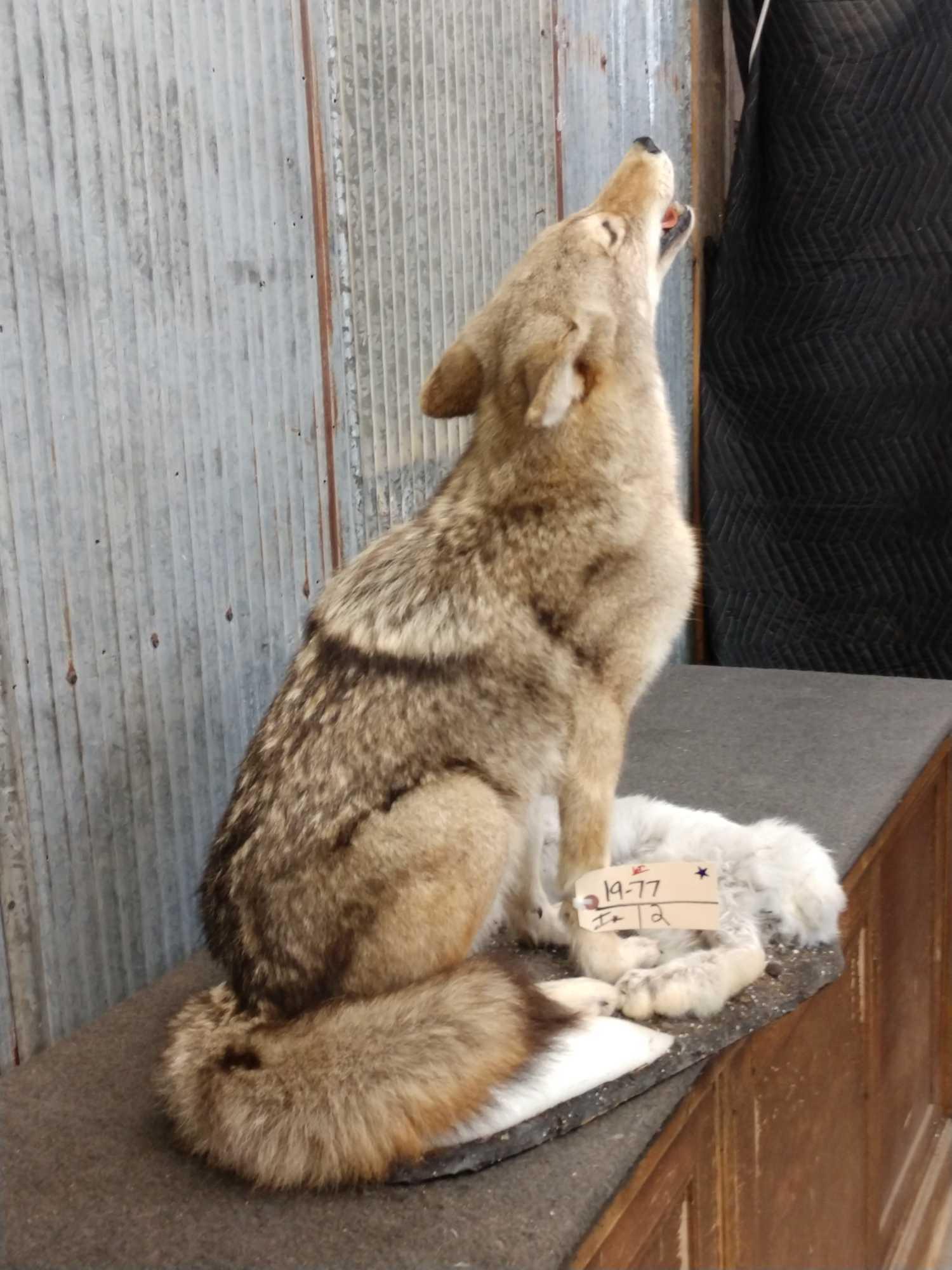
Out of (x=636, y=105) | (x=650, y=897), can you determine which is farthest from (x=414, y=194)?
(x=650, y=897)

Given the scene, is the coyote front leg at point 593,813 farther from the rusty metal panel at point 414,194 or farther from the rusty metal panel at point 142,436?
the rusty metal panel at point 414,194

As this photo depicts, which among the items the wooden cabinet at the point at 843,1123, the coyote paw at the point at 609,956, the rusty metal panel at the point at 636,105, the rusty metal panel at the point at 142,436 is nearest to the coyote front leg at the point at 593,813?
the coyote paw at the point at 609,956

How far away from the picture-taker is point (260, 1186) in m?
1.04

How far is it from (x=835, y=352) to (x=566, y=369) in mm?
2071

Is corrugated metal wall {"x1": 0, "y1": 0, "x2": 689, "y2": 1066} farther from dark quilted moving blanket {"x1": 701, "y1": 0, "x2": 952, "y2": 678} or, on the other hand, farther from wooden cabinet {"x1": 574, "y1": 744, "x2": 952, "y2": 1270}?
dark quilted moving blanket {"x1": 701, "y1": 0, "x2": 952, "y2": 678}

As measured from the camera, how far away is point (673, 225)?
1.58 meters

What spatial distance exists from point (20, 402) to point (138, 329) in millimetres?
224

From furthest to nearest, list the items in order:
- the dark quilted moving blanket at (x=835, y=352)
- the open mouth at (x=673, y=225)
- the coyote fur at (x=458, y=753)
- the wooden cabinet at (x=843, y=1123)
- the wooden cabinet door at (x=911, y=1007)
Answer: the dark quilted moving blanket at (x=835, y=352), the wooden cabinet door at (x=911, y=1007), the open mouth at (x=673, y=225), the wooden cabinet at (x=843, y=1123), the coyote fur at (x=458, y=753)

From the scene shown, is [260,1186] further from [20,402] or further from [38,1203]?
[20,402]

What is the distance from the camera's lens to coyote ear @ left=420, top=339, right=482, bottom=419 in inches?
56.0

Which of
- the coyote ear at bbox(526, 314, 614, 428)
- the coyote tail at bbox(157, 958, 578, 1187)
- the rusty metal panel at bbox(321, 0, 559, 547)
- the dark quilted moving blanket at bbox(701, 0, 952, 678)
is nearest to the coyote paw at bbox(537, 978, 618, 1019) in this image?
the coyote tail at bbox(157, 958, 578, 1187)

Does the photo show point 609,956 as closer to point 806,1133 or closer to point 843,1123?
point 806,1133

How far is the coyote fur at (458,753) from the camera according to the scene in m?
1.06

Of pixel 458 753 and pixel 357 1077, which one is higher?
pixel 458 753
